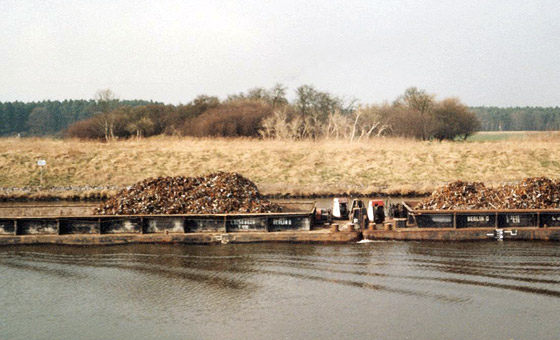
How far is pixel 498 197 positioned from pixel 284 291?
36.6ft

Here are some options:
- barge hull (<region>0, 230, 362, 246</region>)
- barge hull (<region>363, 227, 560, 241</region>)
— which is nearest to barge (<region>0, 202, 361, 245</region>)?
barge hull (<region>0, 230, 362, 246</region>)

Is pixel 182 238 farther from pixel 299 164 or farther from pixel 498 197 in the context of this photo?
pixel 299 164

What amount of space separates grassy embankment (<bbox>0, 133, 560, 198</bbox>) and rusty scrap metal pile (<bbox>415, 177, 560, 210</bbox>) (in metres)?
14.3

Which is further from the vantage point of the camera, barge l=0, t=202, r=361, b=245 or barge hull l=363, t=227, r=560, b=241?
barge l=0, t=202, r=361, b=245

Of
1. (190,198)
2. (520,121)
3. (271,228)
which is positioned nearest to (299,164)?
(190,198)

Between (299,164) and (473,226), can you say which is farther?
(299,164)

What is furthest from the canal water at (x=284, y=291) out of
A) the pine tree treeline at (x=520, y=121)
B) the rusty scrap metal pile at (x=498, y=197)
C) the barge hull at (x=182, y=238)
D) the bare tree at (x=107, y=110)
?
the pine tree treeline at (x=520, y=121)

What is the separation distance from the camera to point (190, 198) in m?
22.0

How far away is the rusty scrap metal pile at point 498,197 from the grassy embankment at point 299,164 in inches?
562

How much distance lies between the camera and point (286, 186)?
128ft

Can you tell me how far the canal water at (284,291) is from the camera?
12633mm

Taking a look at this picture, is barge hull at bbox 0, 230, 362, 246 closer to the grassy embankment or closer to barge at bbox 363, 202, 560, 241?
barge at bbox 363, 202, 560, 241

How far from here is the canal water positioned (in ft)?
41.4

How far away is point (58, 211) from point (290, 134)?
123ft
